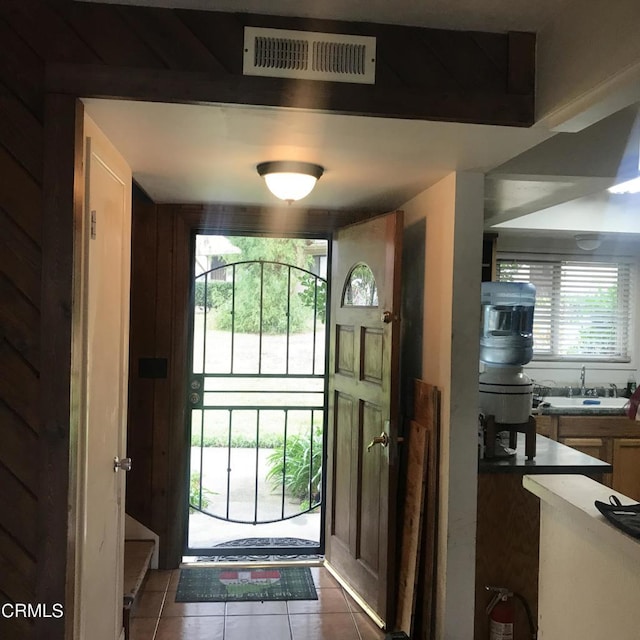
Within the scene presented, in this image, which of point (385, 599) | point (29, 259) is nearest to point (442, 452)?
point (385, 599)

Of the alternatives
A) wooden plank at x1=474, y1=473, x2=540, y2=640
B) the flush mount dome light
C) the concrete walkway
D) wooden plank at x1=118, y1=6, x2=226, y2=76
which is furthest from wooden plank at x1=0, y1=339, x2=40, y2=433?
the concrete walkway

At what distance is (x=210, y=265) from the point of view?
3.48 m

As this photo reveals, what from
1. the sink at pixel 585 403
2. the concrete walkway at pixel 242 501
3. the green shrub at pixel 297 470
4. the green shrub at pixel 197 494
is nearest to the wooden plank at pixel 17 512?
the concrete walkway at pixel 242 501

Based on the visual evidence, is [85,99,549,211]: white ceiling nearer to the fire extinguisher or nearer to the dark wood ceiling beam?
the dark wood ceiling beam

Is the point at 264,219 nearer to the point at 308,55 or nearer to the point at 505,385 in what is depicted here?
A: the point at 505,385

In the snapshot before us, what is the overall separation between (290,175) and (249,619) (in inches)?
78.0

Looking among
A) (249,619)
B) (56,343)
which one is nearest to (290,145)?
(56,343)

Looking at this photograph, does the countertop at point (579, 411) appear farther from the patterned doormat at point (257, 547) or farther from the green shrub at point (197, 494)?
the green shrub at point (197, 494)

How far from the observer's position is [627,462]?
3982mm

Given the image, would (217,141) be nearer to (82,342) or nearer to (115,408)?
(82,342)

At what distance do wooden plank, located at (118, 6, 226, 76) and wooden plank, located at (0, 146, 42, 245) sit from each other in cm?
47

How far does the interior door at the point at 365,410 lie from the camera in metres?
2.52

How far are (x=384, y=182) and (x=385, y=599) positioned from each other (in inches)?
70.0

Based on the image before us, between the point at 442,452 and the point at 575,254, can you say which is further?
the point at 575,254
